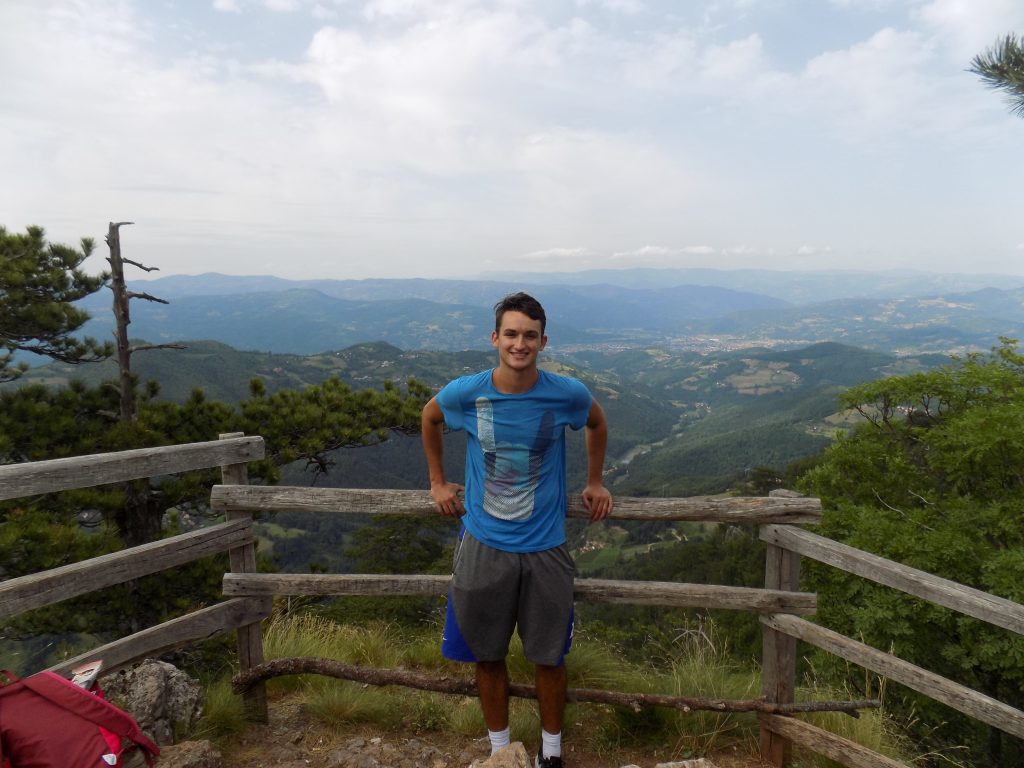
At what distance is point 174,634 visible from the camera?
300 cm

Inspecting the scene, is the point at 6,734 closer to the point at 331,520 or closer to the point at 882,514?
the point at 882,514

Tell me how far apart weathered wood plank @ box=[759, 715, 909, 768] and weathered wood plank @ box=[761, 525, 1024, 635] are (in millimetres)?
786

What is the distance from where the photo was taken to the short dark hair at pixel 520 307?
2.59 meters

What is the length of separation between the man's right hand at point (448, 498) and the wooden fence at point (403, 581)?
0.51ft

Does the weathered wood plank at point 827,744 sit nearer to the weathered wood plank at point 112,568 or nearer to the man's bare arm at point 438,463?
the man's bare arm at point 438,463

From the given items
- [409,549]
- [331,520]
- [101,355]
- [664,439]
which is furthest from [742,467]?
[101,355]

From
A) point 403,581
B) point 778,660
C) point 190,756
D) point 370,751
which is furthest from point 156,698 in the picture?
point 778,660

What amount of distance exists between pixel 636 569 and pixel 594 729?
6249cm

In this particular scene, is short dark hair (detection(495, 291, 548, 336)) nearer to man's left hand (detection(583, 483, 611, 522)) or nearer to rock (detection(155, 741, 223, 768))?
man's left hand (detection(583, 483, 611, 522))

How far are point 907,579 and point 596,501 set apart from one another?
1.39 m

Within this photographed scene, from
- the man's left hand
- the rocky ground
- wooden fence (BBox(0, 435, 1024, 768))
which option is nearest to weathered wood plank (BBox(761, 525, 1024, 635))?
wooden fence (BBox(0, 435, 1024, 768))

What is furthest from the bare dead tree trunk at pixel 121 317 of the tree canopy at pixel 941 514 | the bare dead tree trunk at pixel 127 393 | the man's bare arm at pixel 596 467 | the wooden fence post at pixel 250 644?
the tree canopy at pixel 941 514

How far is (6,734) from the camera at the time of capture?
1751 millimetres

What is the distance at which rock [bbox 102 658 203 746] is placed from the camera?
279 centimetres
